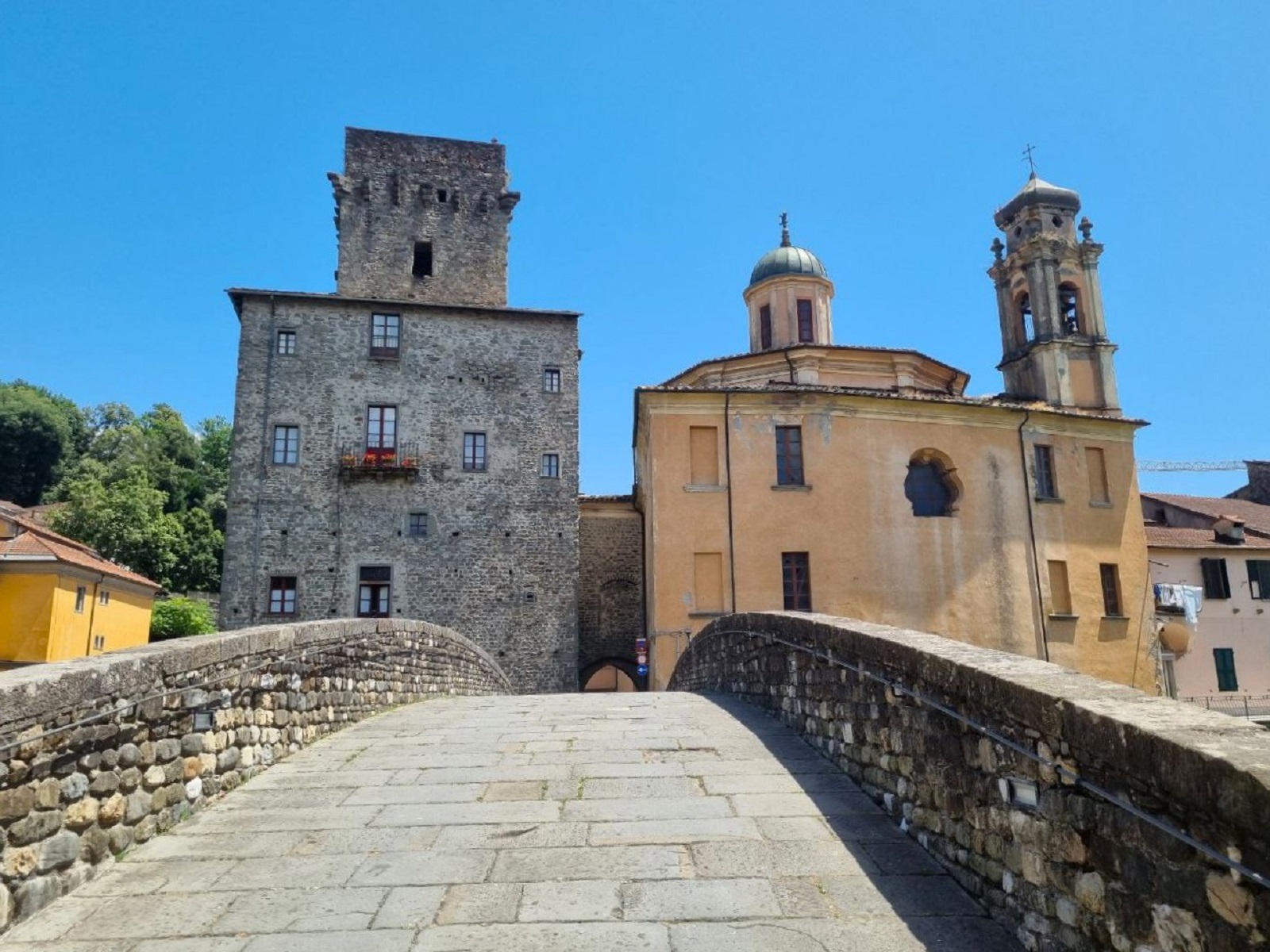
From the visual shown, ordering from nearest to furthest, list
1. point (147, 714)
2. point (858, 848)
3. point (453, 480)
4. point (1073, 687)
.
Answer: point (1073, 687)
point (858, 848)
point (147, 714)
point (453, 480)

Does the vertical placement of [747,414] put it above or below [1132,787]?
above

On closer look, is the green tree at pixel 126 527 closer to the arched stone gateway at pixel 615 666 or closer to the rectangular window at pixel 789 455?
the arched stone gateway at pixel 615 666

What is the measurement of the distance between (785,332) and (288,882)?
88.7 ft

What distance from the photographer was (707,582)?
21859 millimetres

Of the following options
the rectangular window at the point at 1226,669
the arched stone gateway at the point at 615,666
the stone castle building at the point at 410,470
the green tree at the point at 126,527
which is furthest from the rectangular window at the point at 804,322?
the green tree at the point at 126,527

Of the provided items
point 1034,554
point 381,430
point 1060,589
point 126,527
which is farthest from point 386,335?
point 1060,589

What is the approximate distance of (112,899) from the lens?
3.99 m

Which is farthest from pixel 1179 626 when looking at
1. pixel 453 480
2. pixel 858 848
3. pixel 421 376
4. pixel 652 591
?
pixel 858 848

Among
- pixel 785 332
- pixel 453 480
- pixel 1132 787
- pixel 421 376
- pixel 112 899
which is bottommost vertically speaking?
pixel 112 899

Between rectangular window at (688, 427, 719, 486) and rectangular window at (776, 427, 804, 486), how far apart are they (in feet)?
5.79

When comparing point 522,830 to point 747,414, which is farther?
point 747,414

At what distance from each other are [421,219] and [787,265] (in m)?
13.3

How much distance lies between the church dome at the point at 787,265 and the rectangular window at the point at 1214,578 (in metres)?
18.1

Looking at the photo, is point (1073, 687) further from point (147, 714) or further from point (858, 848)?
point (147, 714)
